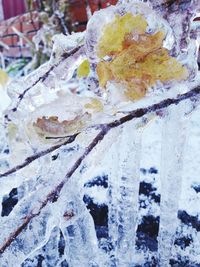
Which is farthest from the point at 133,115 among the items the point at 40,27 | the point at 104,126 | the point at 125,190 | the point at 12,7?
the point at 12,7

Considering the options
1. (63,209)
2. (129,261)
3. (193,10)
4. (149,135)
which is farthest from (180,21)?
(149,135)

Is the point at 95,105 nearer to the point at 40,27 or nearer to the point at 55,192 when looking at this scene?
the point at 55,192

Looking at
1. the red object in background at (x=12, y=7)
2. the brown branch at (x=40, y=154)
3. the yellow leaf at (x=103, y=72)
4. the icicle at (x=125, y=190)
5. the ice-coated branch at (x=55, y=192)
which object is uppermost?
the yellow leaf at (x=103, y=72)

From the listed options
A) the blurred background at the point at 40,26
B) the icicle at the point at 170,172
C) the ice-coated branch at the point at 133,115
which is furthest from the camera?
the blurred background at the point at 40,26

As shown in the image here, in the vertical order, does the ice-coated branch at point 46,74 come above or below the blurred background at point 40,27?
above

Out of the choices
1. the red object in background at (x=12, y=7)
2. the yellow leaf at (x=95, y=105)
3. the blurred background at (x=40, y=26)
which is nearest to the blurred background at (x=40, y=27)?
the blurred background at (x=40, y=26)

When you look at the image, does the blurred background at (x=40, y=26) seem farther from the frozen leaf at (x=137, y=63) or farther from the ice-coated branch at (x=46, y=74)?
the frozen leaf at (x=137, y=63)
